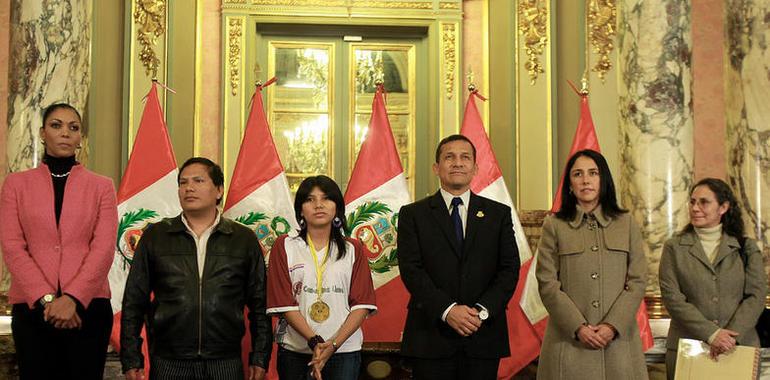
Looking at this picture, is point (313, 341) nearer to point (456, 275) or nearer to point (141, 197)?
point (456, 275)

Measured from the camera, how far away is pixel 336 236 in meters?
3.60

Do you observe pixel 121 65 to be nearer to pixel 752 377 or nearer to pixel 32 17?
pixel 32 17

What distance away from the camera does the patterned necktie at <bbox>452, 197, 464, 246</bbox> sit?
363cm

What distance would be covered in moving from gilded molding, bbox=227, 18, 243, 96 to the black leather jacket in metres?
4.41

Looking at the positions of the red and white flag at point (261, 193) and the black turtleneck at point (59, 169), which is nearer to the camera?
the black turtleneck at point (59, 169)

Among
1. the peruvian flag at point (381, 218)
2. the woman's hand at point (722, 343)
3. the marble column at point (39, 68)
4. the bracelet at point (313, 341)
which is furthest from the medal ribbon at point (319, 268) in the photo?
the marble column at point (39, 68)

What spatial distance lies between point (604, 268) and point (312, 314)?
45.7 inches

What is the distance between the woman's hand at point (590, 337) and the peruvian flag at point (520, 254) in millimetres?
928

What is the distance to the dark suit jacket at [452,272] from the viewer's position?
345 cm

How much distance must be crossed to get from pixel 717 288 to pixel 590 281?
67 cm

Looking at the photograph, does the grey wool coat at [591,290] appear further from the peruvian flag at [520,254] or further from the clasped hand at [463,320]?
the peruvian flag at [520,254]

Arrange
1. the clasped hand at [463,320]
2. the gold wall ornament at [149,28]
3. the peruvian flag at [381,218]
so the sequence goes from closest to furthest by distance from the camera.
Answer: the clasped hand at [463,320], the peruvian flag at [381,218], the gold wall ornament at [149,28]

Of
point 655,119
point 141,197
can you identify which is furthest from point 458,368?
point 655,119

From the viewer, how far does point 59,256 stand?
3.40m
